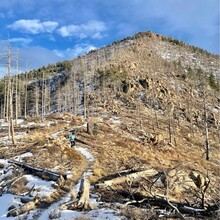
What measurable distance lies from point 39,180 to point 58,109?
78.5 metres

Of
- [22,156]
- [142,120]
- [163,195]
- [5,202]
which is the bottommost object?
[5,202]

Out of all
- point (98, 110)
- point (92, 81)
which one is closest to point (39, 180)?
point (98, 110)

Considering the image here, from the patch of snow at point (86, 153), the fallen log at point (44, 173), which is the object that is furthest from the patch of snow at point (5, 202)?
the patch of snow at point (86, 153)

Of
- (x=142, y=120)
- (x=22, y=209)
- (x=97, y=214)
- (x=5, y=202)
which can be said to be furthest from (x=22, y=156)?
(x=142, y=120)

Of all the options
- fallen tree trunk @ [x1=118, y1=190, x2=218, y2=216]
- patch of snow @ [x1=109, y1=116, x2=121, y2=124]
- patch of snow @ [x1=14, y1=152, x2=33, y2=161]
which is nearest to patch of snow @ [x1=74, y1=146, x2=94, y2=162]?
patch of snow @ [x1=14, y1=152, x2=33, y2=161]

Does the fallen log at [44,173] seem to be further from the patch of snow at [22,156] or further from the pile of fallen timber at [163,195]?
the pile of fallen timber at [163,195]

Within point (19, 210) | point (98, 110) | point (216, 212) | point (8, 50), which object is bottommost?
point (19, 210)

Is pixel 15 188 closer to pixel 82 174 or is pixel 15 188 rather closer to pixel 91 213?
pixel 82 174

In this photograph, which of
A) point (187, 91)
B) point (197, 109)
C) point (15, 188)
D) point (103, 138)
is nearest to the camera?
point (15, 188)

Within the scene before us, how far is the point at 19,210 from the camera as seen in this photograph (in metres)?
14.1

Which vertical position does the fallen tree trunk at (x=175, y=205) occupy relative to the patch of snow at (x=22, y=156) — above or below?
below

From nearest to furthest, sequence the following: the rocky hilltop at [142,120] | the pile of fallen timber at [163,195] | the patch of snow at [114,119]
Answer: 1. the pile of fallen timber at [163,195]
2. the rocky hilltop at [142,120]
3. the patch of snow at [114,119]

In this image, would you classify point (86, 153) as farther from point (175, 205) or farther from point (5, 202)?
point (175, 205)

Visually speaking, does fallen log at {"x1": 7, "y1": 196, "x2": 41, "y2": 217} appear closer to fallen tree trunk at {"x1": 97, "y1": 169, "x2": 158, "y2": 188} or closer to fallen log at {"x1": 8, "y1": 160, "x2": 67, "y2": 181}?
Answer: fallen tree trunk at {"x1": 97, "y1": 169, "x2": 158, "y2": 188}
